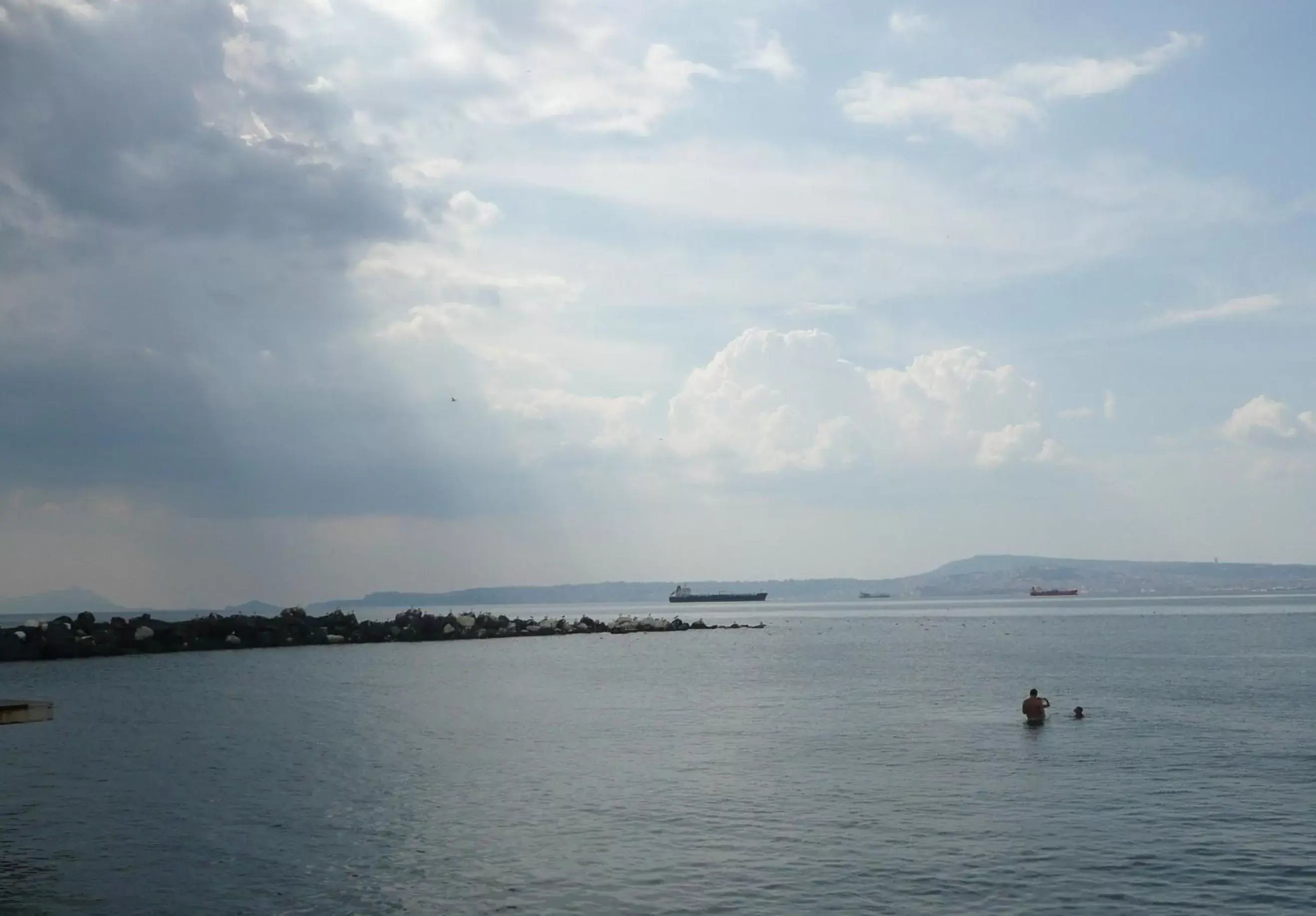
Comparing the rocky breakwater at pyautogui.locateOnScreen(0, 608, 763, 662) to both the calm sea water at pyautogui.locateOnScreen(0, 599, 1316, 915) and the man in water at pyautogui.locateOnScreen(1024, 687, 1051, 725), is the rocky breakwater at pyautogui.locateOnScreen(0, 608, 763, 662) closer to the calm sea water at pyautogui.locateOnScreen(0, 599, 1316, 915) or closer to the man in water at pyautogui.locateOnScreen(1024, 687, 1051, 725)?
the calm sea water at pyautogui.locateOnScreen(0, 599, 1316, 915)

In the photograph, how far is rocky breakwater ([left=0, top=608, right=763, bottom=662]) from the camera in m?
94.7

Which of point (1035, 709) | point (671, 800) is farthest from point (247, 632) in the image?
point (671, 800)

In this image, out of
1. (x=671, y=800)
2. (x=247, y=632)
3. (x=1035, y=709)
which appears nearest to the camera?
(x=671, y=800)

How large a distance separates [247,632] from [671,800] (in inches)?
3609

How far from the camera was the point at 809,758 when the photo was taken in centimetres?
3434

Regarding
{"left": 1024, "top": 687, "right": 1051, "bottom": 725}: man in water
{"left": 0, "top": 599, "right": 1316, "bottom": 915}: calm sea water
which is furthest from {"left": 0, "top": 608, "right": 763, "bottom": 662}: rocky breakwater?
{"left": 1024, "top": 687, "right": 1051, "bottom": 725}: man in water

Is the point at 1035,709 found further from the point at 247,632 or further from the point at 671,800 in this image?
the point at 247,632

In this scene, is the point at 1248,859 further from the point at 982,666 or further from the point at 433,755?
the point at 982,666

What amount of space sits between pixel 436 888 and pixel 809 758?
1662cm

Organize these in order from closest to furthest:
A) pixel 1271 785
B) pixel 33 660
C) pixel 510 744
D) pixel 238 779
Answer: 1. pixel 1271 785
2. pixel 238 779
3. pixel 510 744
4. pixel 33 660

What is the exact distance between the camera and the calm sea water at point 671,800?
19812 millimetres

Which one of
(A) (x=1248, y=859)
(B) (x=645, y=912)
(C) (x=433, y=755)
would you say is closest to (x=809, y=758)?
(C) (x=433, y=755)

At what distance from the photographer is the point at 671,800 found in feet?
92.1

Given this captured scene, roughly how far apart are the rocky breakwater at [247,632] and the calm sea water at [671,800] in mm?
37311
